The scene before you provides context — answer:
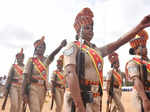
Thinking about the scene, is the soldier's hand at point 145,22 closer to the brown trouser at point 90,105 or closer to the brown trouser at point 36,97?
the brown trouser at point 90,105

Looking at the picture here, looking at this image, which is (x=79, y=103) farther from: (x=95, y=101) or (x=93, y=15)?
(x=93, y=15)

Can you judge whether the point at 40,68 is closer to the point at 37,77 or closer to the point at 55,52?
the point at 37,77

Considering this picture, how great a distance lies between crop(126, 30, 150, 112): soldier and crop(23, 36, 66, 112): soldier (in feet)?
7.37

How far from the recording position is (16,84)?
736 centimetres

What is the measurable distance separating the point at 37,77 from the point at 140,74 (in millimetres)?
3160

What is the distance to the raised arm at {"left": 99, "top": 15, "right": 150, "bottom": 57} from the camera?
2.70 meters

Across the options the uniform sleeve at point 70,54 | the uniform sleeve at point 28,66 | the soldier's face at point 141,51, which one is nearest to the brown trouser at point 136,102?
the soldier's face at point 141,51

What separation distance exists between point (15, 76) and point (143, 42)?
5.45 meters

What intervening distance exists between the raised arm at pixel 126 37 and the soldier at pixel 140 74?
1313 mm

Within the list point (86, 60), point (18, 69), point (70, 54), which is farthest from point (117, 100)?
point (70, 54)

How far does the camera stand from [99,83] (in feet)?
8.97

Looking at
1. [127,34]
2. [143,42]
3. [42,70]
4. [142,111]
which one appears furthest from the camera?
[42,70]

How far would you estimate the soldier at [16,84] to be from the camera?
6.89 meters

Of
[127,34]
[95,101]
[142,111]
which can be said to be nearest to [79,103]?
[95,101]
